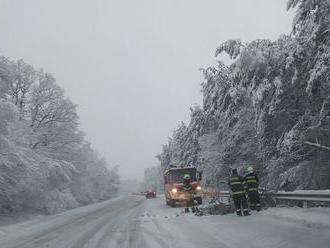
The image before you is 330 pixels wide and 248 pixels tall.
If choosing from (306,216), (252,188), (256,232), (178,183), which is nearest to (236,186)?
(252,188)

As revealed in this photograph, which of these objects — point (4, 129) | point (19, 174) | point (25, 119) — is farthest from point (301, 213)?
point (25, 119)

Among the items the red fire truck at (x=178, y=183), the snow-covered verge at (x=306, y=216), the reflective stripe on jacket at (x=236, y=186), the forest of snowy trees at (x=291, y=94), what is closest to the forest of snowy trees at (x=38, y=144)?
the red fire truck at (x=178, y=183)

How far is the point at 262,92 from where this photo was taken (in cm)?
1891

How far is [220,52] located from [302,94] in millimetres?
3720

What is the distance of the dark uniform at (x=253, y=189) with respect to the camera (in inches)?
740

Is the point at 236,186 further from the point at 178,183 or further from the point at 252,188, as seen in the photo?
the point at 178,183

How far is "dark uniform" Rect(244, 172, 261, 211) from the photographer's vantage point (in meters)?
18.8

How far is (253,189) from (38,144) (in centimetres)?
3078

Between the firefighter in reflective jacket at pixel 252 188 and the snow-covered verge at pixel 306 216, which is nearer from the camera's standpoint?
the snow-covered verge at pixel 306 216

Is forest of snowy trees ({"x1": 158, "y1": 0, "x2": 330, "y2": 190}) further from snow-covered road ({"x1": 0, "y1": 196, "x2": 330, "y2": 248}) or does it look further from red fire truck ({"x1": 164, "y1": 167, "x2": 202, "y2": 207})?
Answer: red fire truck ({"x1": 164, "y1": 167, "x2": 202, "y2": 207})

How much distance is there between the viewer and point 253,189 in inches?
746

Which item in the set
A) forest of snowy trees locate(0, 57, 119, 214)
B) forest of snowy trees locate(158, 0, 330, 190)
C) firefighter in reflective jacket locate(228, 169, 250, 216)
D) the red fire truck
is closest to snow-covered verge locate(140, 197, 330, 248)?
firefighter in reflective jacket locate(228, 169, 250, 216)

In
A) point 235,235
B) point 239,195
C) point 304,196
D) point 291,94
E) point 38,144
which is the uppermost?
point 38,144

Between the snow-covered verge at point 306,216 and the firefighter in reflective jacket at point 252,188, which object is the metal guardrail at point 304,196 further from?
the firefighter in reflective jacket at point 252,188
